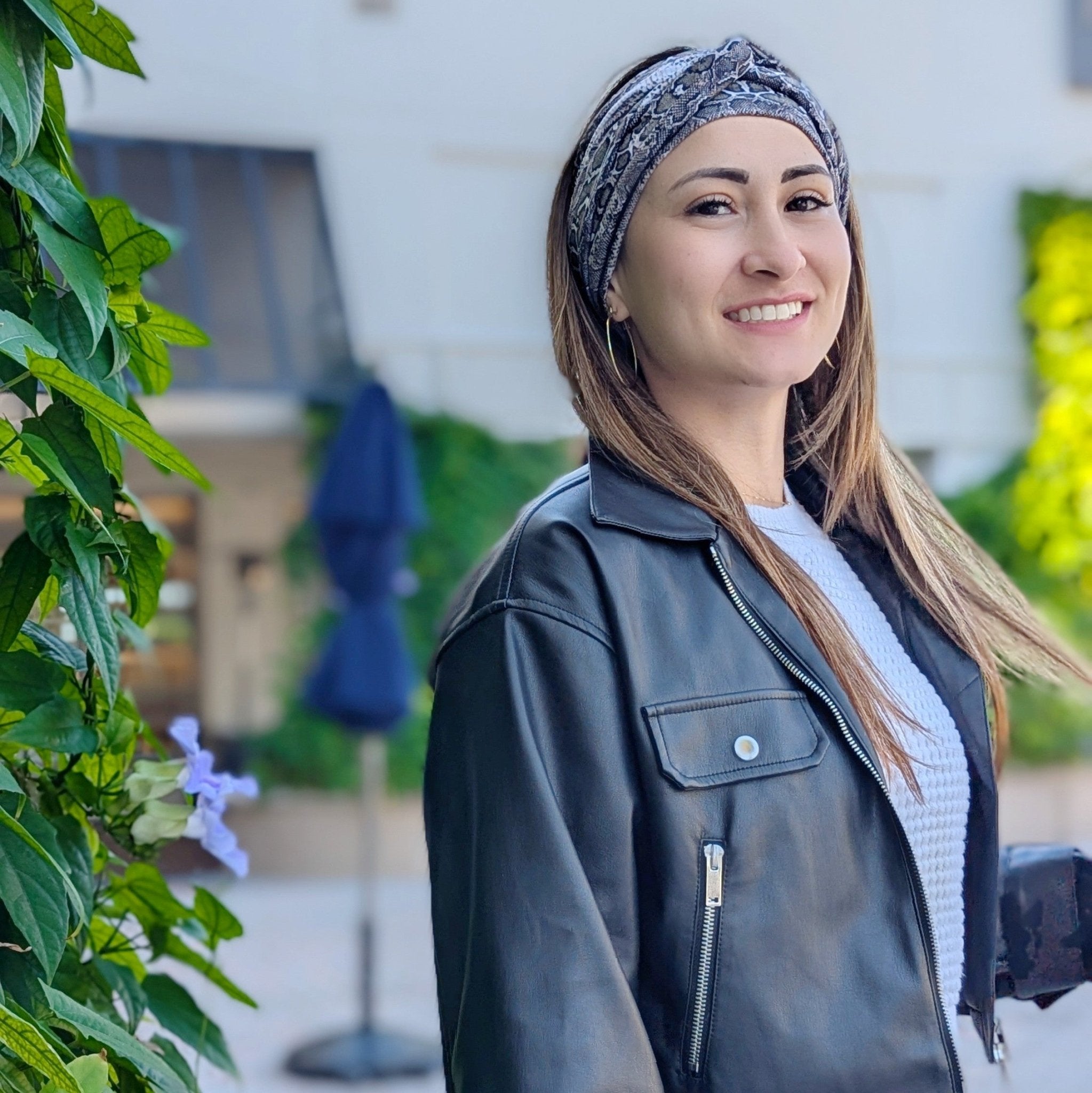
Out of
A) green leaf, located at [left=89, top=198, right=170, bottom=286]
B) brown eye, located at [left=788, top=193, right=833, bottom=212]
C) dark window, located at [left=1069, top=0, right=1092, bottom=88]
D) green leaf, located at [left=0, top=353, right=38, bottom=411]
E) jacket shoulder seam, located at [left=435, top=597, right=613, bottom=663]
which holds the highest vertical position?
dark window, located at [left=1069, top=0, right=1092, bottom=88]

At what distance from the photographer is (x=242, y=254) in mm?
10352

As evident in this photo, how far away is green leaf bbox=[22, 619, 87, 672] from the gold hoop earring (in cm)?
62

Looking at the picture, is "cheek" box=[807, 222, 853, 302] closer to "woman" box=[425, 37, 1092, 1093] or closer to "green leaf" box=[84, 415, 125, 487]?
"woman" box=[425, 37, 1092, 1093]

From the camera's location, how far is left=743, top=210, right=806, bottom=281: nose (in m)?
1.54

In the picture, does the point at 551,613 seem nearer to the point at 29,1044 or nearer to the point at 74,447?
the point at 74,447

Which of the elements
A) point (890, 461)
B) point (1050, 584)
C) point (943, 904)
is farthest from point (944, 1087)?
point (1050, 584)

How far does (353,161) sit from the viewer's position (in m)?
10.6

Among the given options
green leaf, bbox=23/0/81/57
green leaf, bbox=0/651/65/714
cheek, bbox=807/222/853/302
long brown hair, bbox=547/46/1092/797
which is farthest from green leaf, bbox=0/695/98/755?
cheek, bbox=807/222/853/302

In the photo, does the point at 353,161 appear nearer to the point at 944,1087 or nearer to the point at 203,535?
the point at 203,535

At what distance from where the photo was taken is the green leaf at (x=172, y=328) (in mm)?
1322

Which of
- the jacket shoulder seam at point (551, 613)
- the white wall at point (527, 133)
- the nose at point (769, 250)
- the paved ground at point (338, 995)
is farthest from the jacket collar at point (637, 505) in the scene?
the white wall at point (527, 133)

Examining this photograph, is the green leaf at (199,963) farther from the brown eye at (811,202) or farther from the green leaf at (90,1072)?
the brown eye at (811,202)

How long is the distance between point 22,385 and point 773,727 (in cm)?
70

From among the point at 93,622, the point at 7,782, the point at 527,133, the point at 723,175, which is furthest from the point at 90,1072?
the point at 527,133
